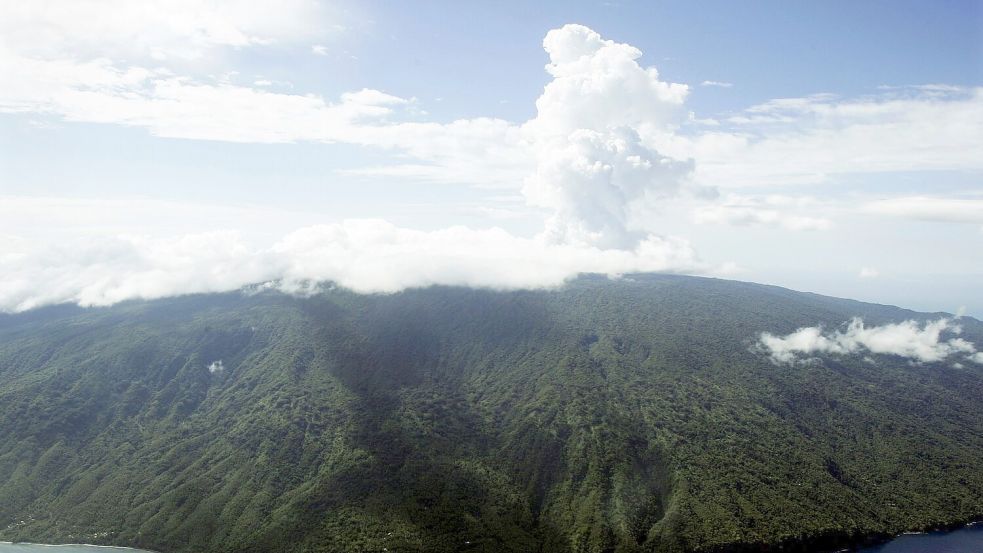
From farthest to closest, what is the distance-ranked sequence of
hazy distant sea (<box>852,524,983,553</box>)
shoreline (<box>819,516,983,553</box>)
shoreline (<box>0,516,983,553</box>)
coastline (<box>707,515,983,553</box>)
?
1. shoreline (<box>819,516,983,553</box>)
2. hazy distant sea (<box>852,524,983,553</box>)
3. shoreline (<box>0,516,983,553</box>)
4. coastline (<box>707,515,983,553</box>)

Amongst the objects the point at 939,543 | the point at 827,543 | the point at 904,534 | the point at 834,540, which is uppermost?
the point at 939,543

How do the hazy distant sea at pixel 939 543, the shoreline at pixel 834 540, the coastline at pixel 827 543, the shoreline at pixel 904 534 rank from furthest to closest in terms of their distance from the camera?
the shoreline at pixel 904 534
the hazy distant sea at pixel 939 543
the shoreline at pixel 834 540
the coastline at pixel 827 543

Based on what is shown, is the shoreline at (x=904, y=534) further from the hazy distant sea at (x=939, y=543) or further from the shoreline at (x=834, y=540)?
the hazy distant sea at (x=939, y=543)

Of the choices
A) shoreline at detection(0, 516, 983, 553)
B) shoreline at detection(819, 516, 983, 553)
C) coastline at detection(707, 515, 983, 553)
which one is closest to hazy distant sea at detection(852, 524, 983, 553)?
shoreline at detection(819, 516, 983, 553)

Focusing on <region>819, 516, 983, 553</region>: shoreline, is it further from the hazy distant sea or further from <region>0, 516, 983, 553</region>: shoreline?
the hazy distant sea

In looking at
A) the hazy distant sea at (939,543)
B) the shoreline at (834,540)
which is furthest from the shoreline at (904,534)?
the hazy distant sea at (939,543)

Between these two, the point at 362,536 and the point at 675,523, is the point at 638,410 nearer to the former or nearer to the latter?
the point at 675,523

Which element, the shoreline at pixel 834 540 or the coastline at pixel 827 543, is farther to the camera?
the shoreline at pixel 834 540

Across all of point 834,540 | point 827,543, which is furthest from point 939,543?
point 827,543

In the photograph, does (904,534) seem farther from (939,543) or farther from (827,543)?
(827,543)

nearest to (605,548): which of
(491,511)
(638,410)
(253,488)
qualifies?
(491,511)

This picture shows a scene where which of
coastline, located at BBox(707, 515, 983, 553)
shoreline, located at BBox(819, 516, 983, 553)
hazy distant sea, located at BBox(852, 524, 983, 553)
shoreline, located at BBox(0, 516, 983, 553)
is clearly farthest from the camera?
shoreline, located at BBox(819, 516, 983, 553)

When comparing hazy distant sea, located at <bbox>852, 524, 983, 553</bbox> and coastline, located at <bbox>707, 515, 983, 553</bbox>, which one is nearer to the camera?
coastline, located at <bbox>707, 515, 983, 553</bbox>
